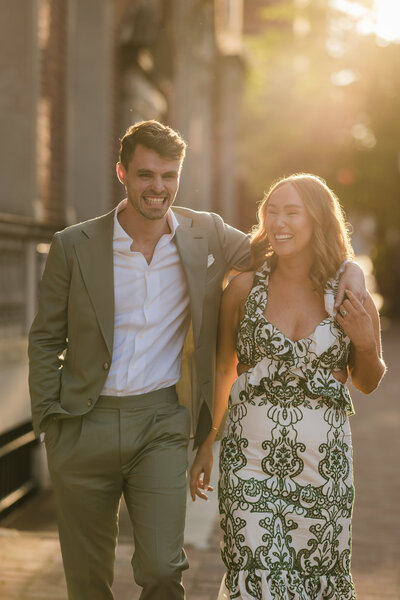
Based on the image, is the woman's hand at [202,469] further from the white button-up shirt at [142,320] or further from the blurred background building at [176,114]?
the blurred background building at [176,114]

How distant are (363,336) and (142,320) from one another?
0.89 metres

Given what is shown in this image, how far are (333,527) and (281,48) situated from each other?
32.8m

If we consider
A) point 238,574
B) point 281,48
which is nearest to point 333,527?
point 238,574

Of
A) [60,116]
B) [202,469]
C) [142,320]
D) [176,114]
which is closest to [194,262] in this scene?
[142,320]

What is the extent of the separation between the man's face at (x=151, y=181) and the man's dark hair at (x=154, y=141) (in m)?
0.02

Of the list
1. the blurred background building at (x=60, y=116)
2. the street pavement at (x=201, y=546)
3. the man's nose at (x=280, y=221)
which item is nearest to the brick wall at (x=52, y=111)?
the blurred background building at (x=60, y=116)

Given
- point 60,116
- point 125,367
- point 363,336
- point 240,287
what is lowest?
point 125,367

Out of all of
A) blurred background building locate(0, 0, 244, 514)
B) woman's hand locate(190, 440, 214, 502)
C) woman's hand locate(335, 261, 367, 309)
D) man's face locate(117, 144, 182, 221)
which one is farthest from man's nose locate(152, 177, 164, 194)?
blurred background building locate(0, 0, 244, 514)

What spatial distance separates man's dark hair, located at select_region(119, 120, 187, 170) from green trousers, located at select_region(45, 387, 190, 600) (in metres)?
0.98

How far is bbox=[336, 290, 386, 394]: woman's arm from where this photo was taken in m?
3.70

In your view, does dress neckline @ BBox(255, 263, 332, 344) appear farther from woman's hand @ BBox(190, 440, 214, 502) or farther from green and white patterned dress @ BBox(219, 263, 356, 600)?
woman's hand @ BBox(190, 440, 214, 502)

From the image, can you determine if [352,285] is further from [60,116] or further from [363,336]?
[60,116]

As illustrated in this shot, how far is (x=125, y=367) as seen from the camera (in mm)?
3795

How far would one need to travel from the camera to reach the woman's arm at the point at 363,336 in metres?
3.70
